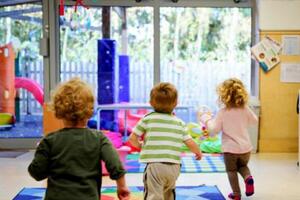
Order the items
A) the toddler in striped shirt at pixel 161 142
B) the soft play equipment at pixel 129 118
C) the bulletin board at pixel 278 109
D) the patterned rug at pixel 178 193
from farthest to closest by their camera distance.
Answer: the soft play equipment at pixel 129 118 < the bulletin board at pixel 278 109 < the patterned rug at pixel 178 193 < the toddler in striped shirt at pixel 161 142

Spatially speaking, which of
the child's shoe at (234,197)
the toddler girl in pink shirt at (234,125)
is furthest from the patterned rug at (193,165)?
the toddler girl in pink shirt at (234,125)

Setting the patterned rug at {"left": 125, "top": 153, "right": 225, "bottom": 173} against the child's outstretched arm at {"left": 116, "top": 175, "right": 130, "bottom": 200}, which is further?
the patterned rug at {"left": 125, "top": 153, "right": 225, "bottom": 173}

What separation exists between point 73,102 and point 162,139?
816 millimetres

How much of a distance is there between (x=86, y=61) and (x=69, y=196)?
4131mm

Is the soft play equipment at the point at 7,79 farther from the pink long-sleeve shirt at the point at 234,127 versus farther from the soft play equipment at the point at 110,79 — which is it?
the pink long-sleeve shirt at the point at 234,127

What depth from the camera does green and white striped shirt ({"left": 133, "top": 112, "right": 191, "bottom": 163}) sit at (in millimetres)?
2434

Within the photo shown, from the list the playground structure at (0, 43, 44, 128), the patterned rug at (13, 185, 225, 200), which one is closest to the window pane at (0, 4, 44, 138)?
the playground structure at (0, 43, 44, 128)

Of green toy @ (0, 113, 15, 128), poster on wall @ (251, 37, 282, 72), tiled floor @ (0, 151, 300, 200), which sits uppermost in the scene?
poster on wall @ (251, 37, 282, 72)

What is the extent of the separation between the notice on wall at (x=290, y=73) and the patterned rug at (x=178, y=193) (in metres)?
2.25

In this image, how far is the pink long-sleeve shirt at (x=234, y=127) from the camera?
3.15 m

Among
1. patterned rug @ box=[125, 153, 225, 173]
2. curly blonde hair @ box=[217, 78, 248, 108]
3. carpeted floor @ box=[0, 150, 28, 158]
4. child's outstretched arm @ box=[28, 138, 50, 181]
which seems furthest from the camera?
carpeted floor @ box=[0, 150, 28, 158]

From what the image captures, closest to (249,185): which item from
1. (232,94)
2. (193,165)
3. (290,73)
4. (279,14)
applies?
(232,94)

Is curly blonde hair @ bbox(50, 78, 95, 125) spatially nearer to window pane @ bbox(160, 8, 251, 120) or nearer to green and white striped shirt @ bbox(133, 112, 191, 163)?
green and white striped shirt @ bbox(133, 112, 191, 163)

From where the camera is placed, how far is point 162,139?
2.44 metres
